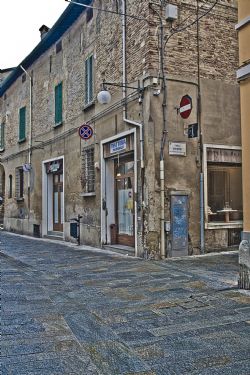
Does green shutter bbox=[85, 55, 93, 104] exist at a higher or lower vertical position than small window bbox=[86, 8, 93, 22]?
lower

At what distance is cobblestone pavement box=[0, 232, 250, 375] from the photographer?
334 cm

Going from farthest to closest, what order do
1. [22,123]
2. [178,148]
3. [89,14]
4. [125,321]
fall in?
[22,123], [89,14], [178,148], [125,321]

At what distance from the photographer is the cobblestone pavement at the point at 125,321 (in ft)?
11.0

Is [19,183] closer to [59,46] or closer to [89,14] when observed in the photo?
[59,46]

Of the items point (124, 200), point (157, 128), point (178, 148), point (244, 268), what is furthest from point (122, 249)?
point (244, 268)

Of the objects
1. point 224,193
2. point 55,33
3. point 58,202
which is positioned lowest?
point 58,202

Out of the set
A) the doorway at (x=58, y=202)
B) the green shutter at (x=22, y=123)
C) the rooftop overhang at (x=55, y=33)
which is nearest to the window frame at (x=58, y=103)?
the rooftop overhang at (x=55, y=33)

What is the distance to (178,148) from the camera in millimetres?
9422

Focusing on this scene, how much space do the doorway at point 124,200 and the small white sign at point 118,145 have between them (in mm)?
319

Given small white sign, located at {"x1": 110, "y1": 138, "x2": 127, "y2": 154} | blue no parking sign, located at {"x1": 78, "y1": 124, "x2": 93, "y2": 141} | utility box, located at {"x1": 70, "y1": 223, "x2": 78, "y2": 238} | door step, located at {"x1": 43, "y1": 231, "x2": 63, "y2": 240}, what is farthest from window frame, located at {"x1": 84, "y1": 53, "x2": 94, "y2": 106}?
door step, located at {"x1": 43, "y1": 231, "x2": 63, "y2": 240}

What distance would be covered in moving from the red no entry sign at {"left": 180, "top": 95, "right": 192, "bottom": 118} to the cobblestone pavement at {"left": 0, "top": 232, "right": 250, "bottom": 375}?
136 inches

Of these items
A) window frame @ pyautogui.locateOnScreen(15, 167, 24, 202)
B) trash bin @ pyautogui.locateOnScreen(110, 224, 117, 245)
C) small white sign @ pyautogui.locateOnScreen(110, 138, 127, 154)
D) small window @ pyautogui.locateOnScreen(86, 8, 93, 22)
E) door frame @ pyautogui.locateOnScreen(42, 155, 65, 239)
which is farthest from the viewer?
window frame @ pyautogui.locateOnScreen(15, 167, 24, 202)

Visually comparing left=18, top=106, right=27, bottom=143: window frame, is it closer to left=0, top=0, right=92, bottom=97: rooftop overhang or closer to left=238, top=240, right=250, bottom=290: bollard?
left=0, top=0, right=92, bottom=97: rooftop overhang

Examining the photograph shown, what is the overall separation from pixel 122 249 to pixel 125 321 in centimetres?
579
